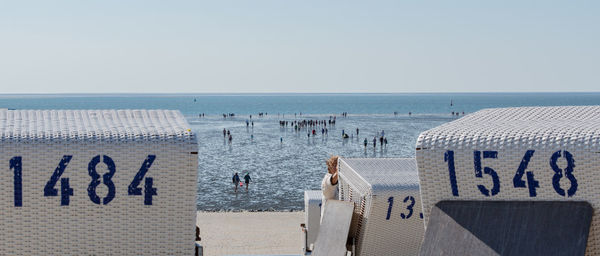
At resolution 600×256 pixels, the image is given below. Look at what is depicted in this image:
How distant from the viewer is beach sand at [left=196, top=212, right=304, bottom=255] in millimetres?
14055

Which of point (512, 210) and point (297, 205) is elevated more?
point (512, 210)

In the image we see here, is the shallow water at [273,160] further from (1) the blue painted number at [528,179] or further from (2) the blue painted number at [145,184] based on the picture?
(1) the blue painted number at [528,179]

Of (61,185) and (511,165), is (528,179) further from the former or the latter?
(61,185)

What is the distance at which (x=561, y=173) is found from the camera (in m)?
3.24

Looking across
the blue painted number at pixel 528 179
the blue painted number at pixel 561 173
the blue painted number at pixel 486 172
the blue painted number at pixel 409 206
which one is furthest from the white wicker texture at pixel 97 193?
the blue painted number at pixel 409 206

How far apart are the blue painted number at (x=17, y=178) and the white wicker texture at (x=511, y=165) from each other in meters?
2.13

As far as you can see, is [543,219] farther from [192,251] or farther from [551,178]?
[192,251]

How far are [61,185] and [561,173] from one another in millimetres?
2646

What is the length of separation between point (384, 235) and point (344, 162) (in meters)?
0.88

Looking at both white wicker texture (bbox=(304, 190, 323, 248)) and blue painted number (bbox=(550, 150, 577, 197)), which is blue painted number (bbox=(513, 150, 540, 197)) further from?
white wicker texture (bbox=(304, 190, 323, 248))

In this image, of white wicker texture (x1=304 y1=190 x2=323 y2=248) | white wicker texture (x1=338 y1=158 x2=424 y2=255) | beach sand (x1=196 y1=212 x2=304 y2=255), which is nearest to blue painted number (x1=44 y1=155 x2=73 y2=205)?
white wicker texture (x1=338 y1=158 x2=424 y2=255)

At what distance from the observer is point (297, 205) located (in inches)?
894

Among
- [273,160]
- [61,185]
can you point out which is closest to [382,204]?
[61,185]

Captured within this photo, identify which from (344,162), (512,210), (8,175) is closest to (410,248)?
(344,162)
